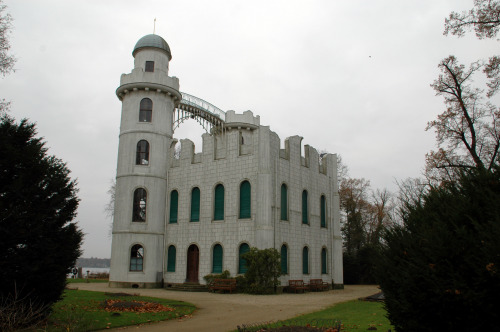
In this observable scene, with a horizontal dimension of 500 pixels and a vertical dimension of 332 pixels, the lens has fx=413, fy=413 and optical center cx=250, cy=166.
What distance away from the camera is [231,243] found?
27375 mm

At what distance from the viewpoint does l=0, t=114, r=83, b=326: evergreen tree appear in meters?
10.1

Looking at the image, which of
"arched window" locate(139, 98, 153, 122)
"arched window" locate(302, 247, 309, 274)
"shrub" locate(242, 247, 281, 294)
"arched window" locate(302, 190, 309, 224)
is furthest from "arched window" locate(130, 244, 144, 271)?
"arched window" locate(302, 190, 309, 224)

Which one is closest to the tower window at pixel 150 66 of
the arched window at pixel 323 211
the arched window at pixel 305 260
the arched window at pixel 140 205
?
the arched window at pixel 140 205

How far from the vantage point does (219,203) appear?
2895 centimetres

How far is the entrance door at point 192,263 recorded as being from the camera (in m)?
28.9

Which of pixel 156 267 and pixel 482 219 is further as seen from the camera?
pixel 156 267

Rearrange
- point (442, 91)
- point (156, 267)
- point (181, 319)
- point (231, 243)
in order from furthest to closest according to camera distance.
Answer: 1. point (156, 267)
2. point (231, 243)
3. point (442, 91)
4. point (181, 319)

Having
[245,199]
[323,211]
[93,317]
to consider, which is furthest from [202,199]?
[93,317]

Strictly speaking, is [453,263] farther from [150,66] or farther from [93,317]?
[150,66]

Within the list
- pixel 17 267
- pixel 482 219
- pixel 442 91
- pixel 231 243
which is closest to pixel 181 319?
pixel 17 267

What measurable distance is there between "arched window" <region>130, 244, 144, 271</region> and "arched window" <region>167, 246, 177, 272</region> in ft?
6.31

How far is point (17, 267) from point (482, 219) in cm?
1021

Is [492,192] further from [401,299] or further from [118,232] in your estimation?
[118,232]

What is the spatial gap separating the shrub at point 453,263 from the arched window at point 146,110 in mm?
26957
